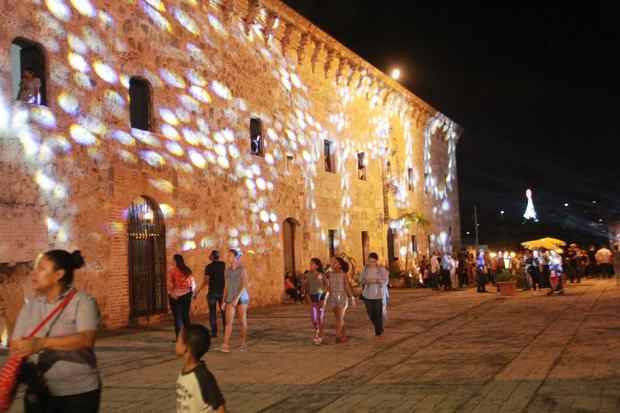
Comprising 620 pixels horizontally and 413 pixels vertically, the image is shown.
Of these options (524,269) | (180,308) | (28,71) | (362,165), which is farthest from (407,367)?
(362,165)

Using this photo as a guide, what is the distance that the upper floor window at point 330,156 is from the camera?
899 inches

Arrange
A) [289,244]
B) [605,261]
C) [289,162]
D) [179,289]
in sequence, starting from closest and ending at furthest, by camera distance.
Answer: [179,289] < [289,162] < [289,244] < [605,261]

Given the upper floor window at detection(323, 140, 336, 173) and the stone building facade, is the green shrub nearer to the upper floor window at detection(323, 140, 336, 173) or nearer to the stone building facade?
the stone building facade

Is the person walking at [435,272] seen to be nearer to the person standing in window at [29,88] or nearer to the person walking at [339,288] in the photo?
the person walking at [339,288]

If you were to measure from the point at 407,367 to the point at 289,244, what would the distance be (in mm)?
12520

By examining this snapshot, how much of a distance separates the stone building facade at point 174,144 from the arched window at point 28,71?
3 centimetres

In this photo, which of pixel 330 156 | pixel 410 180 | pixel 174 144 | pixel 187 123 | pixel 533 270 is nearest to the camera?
pixel 174 144

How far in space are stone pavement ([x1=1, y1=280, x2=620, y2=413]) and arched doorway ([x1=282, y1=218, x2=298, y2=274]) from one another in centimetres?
639

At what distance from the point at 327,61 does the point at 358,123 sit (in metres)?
3.46

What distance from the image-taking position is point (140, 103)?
564 inches

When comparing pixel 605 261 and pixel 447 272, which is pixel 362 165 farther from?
pixel 605 261

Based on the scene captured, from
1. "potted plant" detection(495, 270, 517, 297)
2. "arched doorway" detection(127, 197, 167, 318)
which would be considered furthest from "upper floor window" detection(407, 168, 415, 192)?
"arched doorway" detection(127, 197, 167, 318)

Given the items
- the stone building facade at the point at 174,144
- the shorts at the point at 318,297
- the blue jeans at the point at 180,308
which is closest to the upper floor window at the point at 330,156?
the stone building facade at the point at 174,144

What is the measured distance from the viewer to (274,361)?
870cm
